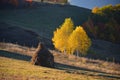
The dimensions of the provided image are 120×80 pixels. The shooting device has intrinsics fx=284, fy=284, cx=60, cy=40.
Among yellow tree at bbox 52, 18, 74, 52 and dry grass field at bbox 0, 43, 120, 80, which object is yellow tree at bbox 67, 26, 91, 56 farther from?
dry grass field at bbox 0, 43, 120, 80

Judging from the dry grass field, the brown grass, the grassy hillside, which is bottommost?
the brown grass

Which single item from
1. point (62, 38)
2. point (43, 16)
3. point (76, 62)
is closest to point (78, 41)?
point (62, 38)

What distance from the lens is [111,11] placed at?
152m

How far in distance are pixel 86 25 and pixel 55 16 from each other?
50.1 feet

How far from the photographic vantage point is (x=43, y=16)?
432 ft

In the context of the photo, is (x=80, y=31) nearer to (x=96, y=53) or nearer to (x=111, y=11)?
(x=96, y=53)

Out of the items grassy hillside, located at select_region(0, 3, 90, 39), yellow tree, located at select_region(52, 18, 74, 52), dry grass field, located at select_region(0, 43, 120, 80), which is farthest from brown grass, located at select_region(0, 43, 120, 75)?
grassy hillside, located at select_region(0, 3, 90, 39)

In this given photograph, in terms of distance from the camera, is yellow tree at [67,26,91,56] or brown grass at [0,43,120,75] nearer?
brown grass at [0,43,120,75]

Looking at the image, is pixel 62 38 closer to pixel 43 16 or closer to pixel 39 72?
pixel 43 16

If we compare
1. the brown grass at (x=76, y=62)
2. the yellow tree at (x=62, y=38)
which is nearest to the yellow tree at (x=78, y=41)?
the yellow tree at (x=62, y=38)

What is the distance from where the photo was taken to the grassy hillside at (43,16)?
115 m

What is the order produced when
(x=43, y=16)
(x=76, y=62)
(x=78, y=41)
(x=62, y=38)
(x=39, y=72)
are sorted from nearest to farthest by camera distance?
(x=39, y=72) → (x=76, y=62) → (x=78, y=41) → (x=62, y=38) → (x=43, y=16)

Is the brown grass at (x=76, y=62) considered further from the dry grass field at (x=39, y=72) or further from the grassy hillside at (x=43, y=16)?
the grassy hillside at (x=43, y=16)

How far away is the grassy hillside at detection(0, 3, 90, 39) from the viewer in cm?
11467
